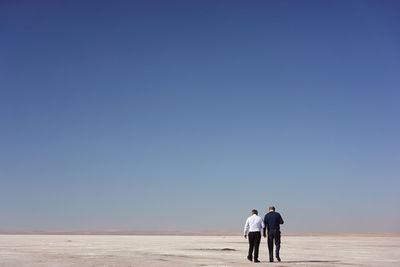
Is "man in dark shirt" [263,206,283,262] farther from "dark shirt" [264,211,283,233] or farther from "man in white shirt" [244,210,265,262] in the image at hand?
"man in white shirt" [244,210,265,262]

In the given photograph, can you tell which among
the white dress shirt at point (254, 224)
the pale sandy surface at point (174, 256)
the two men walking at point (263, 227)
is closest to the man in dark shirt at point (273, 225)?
the two men walking at point (263, 227)

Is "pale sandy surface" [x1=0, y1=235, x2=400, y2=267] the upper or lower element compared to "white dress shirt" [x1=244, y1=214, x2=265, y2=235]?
lower

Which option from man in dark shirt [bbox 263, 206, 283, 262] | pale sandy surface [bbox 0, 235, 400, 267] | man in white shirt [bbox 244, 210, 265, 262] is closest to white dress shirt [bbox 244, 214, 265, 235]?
man in white shirt [bbox 244, 210, 265, 262]

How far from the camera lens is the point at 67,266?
13.6 m

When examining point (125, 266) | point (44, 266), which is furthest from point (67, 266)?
point (125, 266)

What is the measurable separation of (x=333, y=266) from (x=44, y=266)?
9.25 m

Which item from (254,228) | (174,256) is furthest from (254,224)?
(174,256)

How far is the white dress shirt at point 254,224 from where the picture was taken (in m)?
17.5

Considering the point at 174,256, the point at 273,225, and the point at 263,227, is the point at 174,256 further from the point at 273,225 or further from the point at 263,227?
the point at 273,225

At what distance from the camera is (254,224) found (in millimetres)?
17562

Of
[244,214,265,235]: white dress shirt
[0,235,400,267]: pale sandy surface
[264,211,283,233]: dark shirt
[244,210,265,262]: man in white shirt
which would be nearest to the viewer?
[0,235,400,267]: pale sandy surface

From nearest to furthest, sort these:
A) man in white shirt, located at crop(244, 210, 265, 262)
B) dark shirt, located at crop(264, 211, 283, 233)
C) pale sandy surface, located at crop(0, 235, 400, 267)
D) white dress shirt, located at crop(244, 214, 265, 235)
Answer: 1. pale sandy surface, located at crop(0, 235, 400, 267)
2. man in white shirt, located at crop(244, 210, 265, 262)
3. white dress shirt, located at crop(244, 214, 265, 235)
4. dark shirt, located at crop(264, 211, 283, 233)

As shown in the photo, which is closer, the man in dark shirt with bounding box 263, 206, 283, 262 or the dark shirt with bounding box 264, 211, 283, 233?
the man in dark shirt with bounding box 263, 206, 283, 262

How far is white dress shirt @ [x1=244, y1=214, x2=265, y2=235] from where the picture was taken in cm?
1752
